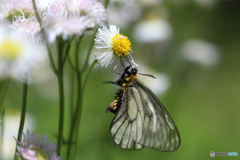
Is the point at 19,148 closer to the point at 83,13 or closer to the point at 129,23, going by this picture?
the point at 83,13

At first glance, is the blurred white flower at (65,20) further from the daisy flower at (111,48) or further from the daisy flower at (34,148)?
the daisy flower at (34,148)

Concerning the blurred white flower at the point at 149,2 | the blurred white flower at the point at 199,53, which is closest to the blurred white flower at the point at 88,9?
the blurred white flower at the point at 149,2

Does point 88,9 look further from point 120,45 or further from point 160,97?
point 160,97

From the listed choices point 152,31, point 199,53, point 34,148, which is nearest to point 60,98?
point 34,148

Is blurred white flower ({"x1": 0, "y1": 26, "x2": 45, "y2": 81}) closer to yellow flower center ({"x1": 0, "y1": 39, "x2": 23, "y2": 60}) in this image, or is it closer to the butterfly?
yellow flower center ({"x1": 0, "y1": 39, "x2": 23, "y2": 60})

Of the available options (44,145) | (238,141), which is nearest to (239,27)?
(238,141)
